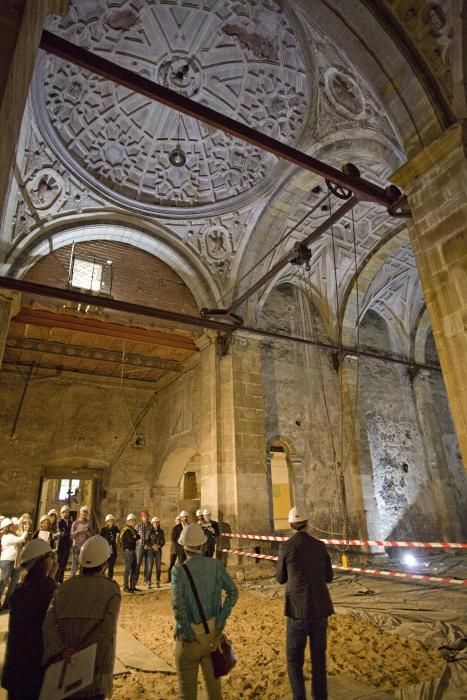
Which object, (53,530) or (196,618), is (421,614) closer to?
(196,618)

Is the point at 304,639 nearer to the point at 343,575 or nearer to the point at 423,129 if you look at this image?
the point at 423,129

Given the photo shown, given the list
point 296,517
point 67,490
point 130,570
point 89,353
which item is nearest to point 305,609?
point 296,517

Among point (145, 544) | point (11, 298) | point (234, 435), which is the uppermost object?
point (11, 298)

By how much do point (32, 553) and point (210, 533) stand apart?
243 inches

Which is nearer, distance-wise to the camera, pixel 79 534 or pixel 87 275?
pixel 79 534

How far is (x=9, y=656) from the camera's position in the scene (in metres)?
2.30

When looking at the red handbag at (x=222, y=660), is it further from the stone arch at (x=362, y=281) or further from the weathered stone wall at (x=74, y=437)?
the weathered stone wall at (x=74, y=437)

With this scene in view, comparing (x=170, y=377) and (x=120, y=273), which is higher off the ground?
(x=120, y=273)

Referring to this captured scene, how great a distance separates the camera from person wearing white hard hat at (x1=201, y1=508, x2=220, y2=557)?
25.8ft

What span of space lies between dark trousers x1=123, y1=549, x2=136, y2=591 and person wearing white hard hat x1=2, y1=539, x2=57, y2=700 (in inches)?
253

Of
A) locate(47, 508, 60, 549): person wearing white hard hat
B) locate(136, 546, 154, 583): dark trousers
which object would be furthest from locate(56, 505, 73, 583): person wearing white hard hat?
locate(136, 546, 154, 583): dark trousers

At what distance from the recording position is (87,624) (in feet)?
6.78

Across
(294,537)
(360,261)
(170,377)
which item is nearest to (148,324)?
(170,377)

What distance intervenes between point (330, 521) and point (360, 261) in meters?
7.72
